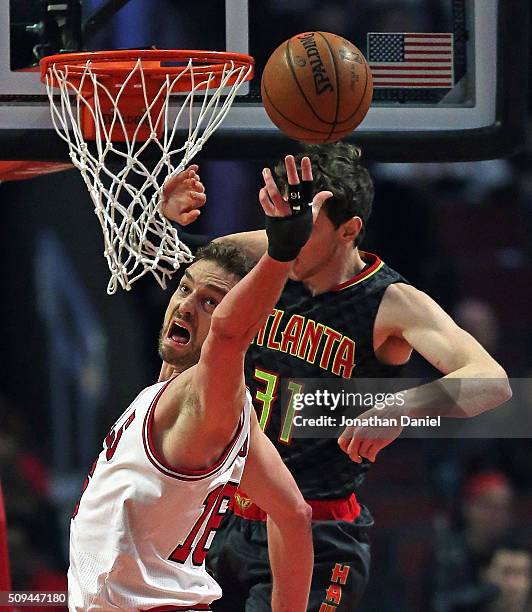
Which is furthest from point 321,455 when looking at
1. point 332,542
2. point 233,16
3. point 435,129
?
point 233,16

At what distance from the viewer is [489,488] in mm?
5172

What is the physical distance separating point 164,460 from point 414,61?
1.82 metres

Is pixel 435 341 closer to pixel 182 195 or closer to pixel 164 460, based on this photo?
pixel 182 195

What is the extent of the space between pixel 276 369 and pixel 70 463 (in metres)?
1.36

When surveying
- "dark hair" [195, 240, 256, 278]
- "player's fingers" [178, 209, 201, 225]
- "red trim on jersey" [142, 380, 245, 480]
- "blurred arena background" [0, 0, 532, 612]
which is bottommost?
"blurred arena background" [0, 0, 532, 612]

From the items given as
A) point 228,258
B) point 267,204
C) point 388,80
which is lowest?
point 228,258

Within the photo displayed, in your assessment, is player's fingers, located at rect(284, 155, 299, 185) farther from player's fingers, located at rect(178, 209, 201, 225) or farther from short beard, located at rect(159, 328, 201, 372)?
player's fingers, located at rect(178, 209, 201, 225)

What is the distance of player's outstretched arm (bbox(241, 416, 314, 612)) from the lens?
115 inches

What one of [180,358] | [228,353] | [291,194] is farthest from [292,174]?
[180,358]

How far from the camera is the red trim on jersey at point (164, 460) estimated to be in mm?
2607

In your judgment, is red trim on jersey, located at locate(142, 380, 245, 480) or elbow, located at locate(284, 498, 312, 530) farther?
elbow, located at locate(284, 498, 312, 530)

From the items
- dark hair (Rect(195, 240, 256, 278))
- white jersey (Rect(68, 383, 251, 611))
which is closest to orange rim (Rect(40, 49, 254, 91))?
dark hair (Rect(195, 240, 256, 278))

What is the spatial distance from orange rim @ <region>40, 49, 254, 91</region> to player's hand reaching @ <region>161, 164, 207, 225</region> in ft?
0.93

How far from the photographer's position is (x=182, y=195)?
3.36m
